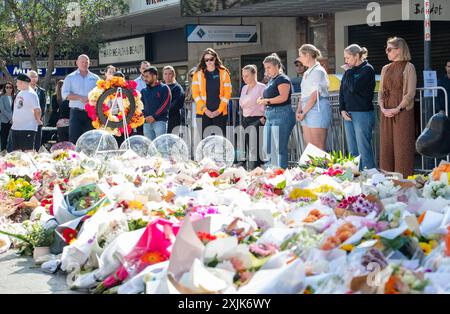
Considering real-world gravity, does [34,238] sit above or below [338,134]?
below

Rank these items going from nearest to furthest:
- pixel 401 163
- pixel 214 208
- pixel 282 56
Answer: pixel 214 208, pixel 401 163, pixel 282 56

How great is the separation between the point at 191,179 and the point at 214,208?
259 centimetres

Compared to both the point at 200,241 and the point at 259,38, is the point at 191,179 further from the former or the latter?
the point at 259,38

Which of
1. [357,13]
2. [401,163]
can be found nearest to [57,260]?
[401,163]

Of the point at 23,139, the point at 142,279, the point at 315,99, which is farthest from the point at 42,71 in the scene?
the point at 142,279

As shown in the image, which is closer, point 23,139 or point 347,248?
point 347,248

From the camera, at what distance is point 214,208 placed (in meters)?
7.99

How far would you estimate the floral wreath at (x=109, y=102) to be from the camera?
14.7 meters

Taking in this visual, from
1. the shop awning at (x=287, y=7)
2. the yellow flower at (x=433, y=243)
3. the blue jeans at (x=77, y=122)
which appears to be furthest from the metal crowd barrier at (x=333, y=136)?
the yellow flower at (x=433, y=243)

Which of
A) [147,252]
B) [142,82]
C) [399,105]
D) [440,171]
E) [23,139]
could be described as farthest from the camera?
[142,82]

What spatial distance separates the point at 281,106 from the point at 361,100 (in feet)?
4.65

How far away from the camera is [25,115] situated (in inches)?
662

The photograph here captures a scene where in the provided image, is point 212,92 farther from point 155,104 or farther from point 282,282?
point 282,282

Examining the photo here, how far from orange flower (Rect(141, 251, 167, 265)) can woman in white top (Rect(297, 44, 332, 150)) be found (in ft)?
22.0
